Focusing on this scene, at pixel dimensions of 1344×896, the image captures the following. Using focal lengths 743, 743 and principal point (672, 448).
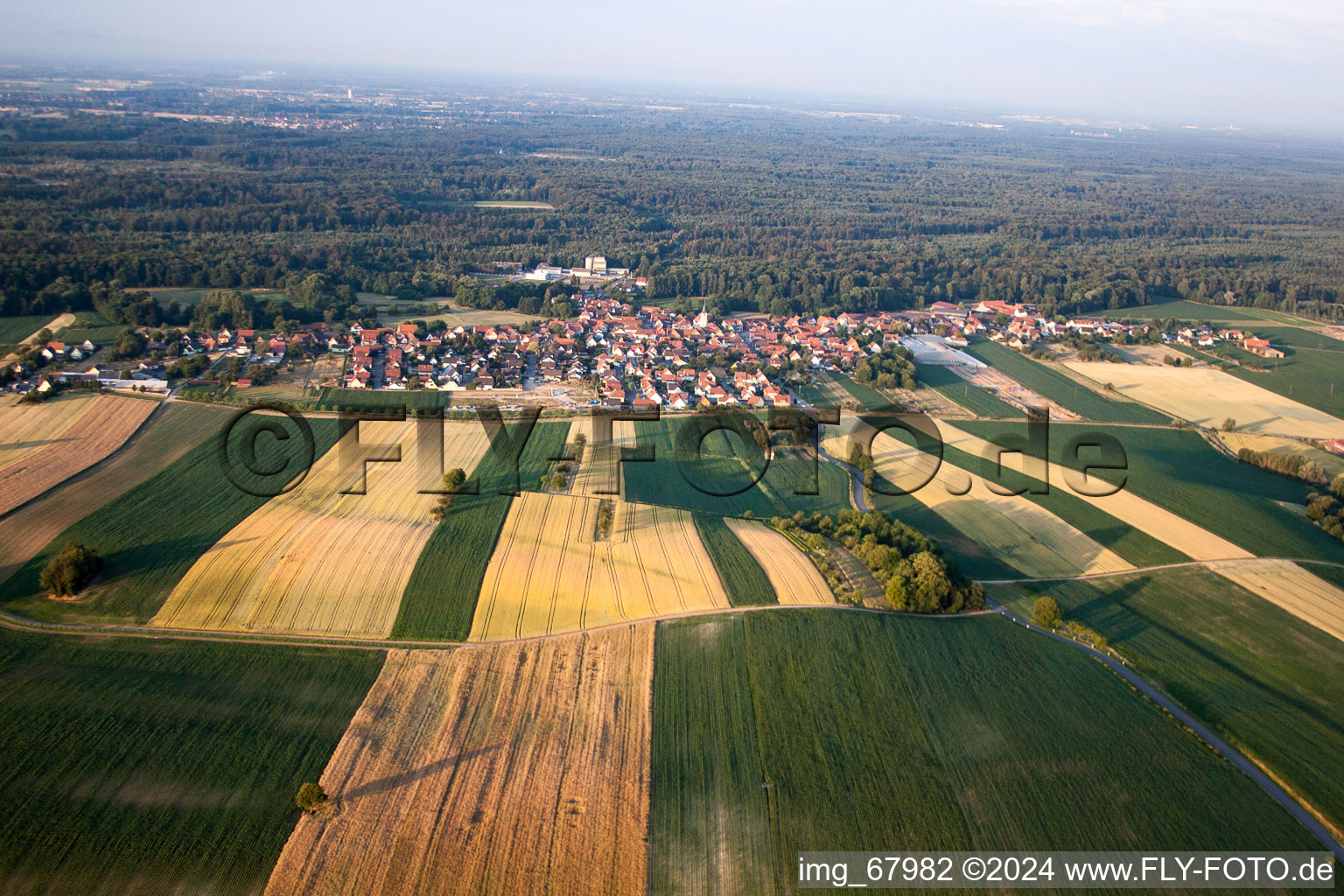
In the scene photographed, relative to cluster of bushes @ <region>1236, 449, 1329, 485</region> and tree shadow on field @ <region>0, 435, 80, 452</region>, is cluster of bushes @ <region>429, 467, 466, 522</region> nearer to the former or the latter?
tree shadow on field @ <region>0, 435, 80, 452</region>

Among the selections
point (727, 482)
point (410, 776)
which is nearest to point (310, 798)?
point (410, 776)

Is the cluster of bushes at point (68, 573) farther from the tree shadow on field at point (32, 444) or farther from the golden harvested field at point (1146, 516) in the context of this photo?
the golden harvested field at point (1146, 516)

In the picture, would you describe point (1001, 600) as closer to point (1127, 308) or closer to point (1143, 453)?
point (1143, 453)

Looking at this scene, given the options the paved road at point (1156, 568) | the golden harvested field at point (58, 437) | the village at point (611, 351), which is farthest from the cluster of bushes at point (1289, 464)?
the golden harvested field at point (58, 437)

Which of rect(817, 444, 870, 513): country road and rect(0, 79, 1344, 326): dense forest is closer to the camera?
rect(817, 444, 870, 513): country road

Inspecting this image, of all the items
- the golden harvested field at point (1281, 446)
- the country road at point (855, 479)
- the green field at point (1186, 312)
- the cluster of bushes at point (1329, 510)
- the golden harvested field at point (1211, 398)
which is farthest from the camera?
the green field at point (1186, 312)

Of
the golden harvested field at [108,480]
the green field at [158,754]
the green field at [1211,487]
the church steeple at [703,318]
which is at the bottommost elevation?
the green field at [158,754]

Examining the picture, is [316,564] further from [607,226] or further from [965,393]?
[607,226]

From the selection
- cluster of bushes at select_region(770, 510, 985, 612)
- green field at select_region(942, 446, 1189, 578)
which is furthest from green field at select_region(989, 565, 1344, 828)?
cluster of bushes at select_region(770, 510, 985, 612)
